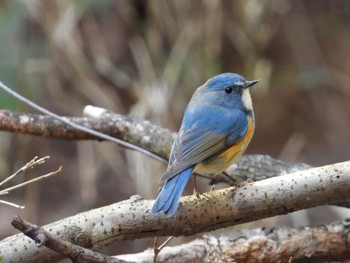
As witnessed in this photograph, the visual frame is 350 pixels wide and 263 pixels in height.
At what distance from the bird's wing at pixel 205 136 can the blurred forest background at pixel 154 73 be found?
1.95 metres

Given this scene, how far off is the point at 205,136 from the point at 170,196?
0.72 meters

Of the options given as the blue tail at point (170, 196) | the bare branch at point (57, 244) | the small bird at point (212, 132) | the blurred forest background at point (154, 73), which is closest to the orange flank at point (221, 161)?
the small bird at point (212, 132)

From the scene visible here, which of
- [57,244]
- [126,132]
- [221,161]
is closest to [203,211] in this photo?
[221,161]

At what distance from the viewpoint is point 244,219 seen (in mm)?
2916

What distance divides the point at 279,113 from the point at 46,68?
2418 millimetres

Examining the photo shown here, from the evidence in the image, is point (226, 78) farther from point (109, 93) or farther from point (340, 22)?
point (340, 22)

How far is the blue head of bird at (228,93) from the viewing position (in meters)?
3.66

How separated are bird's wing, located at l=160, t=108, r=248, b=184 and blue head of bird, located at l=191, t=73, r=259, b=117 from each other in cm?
8

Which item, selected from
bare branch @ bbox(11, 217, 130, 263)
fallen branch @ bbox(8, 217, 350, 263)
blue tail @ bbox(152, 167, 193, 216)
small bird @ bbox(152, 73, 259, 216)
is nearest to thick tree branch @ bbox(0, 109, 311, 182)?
small bird @ bbox(152, 73, 259, 216)

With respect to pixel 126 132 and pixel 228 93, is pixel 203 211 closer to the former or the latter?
pixel 228 93

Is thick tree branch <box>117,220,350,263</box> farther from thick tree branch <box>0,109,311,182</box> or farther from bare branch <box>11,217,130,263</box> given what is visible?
bare branch <box>11,217,130,263</box>

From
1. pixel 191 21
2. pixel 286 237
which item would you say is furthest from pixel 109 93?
pixel 286 237

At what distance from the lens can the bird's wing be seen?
3.16 metres

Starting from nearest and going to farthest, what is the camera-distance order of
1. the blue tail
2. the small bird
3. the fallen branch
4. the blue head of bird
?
the blue tail, the small bird, the fallen branch, the blue head of bird
